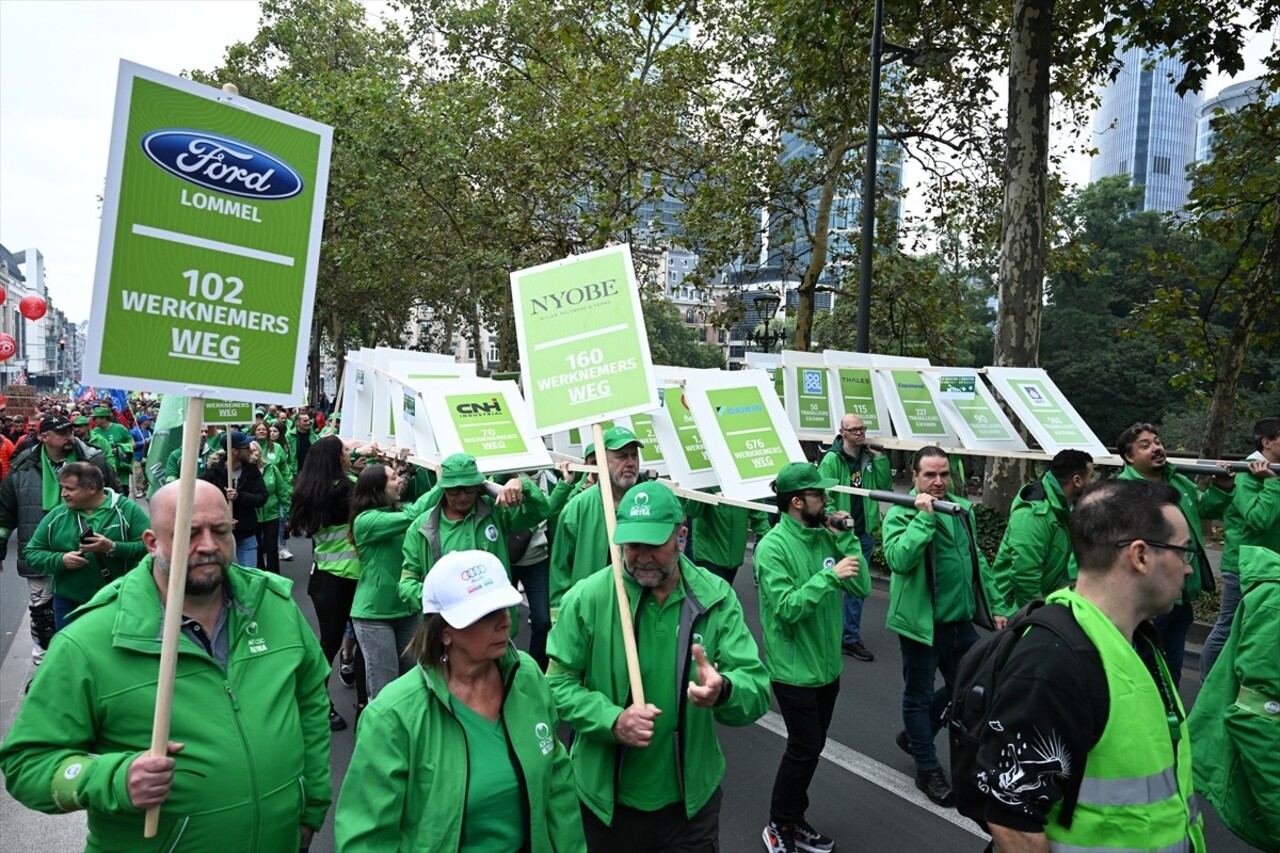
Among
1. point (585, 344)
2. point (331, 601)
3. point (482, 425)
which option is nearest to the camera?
point (585, 344)

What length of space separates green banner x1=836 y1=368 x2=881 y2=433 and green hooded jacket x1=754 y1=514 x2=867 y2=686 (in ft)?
11.3

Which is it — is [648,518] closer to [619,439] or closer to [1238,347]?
[619,439]

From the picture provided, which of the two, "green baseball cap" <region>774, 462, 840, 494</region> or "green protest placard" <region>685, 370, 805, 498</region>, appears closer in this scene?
"green baseball cap" <region>774, 462, 840, 494</region>

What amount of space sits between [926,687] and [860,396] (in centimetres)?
325

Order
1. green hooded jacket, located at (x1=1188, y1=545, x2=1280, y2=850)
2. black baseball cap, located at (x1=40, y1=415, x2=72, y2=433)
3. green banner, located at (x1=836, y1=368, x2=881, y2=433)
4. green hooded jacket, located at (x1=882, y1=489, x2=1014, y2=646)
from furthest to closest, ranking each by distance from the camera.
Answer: green banner, located at (x1=836, y1=368, x2=881, y2=433), black baseball cap, located at (x1=40, y1=415, x2=72, y2=433), green hooded jacket, located at (x1=882, y1=489, x2=1014, y2=646), green hooded jacket, located at (x1=1188, y1=545, x2=1280, y2=850)

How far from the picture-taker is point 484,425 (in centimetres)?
619

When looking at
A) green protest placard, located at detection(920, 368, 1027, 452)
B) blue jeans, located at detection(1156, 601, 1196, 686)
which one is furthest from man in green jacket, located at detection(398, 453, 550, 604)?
blue jeans, located at detection(1156, 601, 1196, 686)

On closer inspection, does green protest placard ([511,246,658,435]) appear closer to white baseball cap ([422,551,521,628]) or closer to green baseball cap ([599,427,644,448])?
white baseball cap ([422,551,521,628])

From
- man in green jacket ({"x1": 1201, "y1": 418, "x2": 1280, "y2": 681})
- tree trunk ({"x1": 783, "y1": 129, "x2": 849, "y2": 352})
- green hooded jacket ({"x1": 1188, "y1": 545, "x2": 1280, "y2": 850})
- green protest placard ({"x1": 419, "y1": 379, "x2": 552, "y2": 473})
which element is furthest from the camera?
tree trunk ({"x1": 783, "y1": 129, "x2": 849, "y2": 352})

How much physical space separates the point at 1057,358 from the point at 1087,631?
111ft

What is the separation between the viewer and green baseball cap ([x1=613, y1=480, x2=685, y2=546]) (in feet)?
9.66

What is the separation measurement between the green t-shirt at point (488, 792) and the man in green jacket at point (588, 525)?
3.13 meters

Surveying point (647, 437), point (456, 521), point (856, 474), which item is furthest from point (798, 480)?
point (856, 474)

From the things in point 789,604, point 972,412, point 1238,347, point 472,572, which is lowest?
point 789,604
